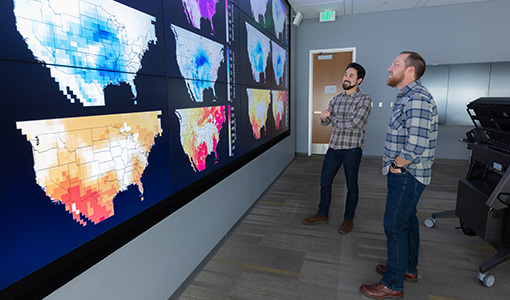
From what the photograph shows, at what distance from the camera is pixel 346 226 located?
Result: 2861 mm

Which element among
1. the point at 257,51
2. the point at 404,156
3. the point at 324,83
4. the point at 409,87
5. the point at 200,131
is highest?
the point at 257,51

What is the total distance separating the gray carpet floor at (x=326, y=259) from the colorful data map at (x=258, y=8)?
2116 millimetres

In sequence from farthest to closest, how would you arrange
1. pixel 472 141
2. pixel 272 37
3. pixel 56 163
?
pixel 272 37
pixel 472 141
pixel 56 163

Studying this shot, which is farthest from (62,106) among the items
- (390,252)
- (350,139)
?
(350,139)

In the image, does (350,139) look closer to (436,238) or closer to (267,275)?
(436,238)

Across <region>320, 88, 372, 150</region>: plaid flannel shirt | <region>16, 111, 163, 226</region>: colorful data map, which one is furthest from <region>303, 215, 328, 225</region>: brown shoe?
<region>16, 111, 163, 226</region>: colorful data map

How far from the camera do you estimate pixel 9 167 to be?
0.92 metres

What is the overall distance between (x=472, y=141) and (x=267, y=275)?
81.2 inches

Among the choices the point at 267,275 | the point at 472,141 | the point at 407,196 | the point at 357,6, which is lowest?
the point at 267,275

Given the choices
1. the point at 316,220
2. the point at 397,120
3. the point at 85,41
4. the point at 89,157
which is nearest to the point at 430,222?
the point at 316,220

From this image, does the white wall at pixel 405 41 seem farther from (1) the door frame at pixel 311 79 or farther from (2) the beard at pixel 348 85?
(2) the beard at pixel 348 85

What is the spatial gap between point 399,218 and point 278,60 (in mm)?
3110

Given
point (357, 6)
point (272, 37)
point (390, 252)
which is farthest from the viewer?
point (357, 6)

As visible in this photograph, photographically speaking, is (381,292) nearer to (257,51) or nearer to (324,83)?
(257,51)
